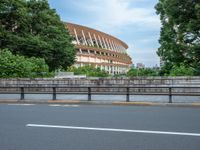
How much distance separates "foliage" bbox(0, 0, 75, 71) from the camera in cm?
3778

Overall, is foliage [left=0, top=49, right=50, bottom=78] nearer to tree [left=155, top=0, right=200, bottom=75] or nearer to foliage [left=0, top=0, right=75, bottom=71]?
foliage [left=0, top=0, right=75, bottom=71]

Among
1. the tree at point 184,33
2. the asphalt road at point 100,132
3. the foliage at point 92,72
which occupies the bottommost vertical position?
the asphalt road at point 100,132

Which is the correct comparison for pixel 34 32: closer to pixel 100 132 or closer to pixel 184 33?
pixel 184 33

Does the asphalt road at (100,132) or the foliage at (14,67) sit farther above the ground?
the foliage at (14,67)

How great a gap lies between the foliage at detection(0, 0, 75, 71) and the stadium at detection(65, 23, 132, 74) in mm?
46744

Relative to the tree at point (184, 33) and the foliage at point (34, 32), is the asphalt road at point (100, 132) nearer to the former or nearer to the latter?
the tree at point (184, 33)

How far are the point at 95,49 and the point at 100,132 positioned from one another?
351ft

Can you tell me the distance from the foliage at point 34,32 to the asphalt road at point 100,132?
28.6 m

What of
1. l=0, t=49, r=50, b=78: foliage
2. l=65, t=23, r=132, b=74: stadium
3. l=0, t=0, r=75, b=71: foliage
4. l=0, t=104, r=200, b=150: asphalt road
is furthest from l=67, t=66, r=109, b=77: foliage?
l=65, t=23, r=132, b=74: stadium

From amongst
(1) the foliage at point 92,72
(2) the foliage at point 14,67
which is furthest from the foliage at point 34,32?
(2) the foliage at point 14,67

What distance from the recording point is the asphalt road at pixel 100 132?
6.62 m

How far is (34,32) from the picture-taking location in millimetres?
42969

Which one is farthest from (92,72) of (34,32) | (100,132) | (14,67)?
(100,132)

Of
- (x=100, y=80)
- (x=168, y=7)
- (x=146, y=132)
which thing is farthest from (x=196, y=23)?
(x=146, y=132)
